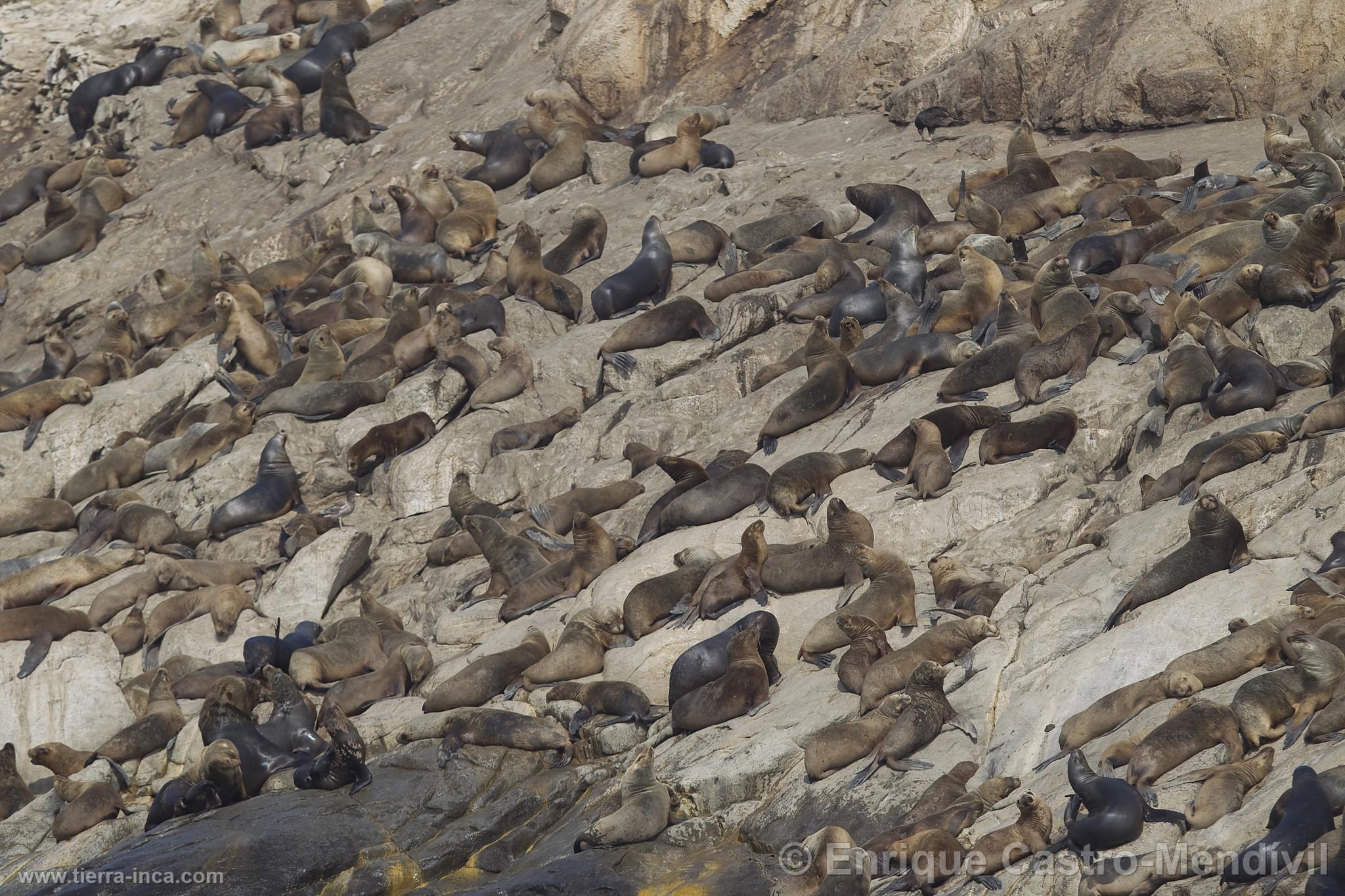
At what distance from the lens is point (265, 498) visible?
1563 centimetres

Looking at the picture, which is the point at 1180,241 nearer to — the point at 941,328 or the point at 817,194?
the point at 941,328

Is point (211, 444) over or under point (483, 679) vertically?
under

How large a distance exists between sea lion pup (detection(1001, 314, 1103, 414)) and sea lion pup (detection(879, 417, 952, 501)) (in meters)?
0.82

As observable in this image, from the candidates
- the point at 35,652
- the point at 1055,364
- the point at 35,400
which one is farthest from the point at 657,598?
the point at 35,400

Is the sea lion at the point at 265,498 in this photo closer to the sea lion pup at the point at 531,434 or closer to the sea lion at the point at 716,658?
the sea lion pup at the point at 531,434

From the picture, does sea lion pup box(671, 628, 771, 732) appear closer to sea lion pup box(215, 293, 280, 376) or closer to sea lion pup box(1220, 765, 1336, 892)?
sea lion pup box(1220, 765, 1336, 892)

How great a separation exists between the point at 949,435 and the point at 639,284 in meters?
6.08

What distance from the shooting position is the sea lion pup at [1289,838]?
5770 millimetres

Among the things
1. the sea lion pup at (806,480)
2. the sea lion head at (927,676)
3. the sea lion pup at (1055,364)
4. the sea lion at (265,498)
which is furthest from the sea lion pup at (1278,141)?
the sea lion at (265,498)

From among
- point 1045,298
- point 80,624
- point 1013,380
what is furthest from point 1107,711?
point 80,624

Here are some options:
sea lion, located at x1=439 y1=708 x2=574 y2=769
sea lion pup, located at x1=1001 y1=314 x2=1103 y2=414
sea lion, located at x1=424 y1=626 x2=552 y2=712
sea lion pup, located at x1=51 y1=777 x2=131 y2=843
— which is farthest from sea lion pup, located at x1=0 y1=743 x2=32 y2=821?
sea lion pup, located at x1=1001 y1=314 x2=1103 y2=414

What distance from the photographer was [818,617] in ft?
34.7

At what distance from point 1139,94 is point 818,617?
1087 cm

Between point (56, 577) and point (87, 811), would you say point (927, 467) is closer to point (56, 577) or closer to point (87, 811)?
point (87, 811)
